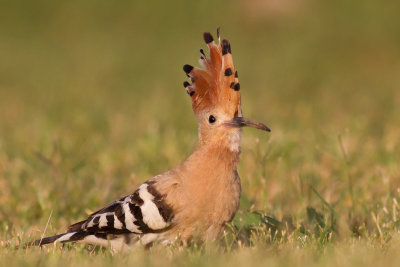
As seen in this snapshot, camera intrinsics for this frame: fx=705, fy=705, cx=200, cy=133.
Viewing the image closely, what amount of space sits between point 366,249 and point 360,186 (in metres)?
1.85

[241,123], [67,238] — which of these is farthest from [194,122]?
[241,123]

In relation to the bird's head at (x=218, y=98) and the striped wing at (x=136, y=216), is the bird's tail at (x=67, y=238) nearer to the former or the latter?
the striped wing at (x=136, y=216)

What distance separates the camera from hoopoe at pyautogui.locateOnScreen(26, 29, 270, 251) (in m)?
3.28

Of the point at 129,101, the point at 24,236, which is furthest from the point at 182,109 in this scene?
the point at 24,236

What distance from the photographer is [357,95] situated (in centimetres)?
884

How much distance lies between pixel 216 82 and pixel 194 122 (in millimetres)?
Result: 3985

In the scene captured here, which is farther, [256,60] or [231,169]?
[256,60]

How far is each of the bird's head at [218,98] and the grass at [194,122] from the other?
50cm

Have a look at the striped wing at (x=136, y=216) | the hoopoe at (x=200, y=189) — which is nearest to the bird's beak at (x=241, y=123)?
the hoopoe at (x=200, y=189)

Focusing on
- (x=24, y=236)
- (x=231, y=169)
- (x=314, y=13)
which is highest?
(x=314, y=13)

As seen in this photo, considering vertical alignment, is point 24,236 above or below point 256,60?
below

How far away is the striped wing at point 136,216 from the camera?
330cm

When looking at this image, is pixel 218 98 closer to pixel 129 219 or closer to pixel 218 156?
pixel 218 156

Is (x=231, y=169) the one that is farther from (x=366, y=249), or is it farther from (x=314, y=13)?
(x=314, y=13)
